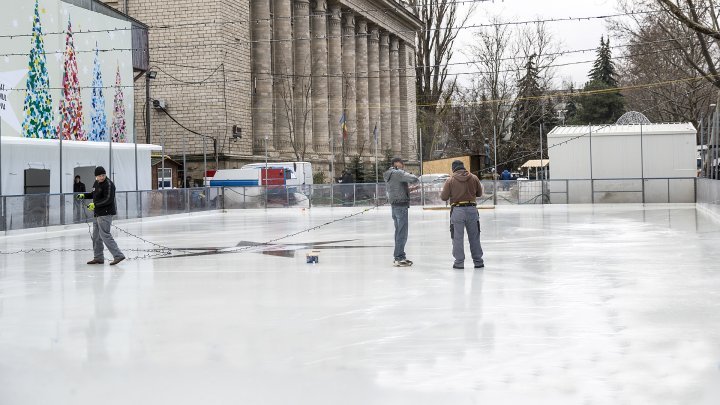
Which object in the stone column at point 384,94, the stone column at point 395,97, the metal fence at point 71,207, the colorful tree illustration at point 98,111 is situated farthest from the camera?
the stone column at point 395,97

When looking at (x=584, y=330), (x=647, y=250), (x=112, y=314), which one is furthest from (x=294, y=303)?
(x=647, y=250)

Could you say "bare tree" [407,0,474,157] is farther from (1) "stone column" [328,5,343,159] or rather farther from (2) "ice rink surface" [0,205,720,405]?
(2) "ice rink surface" [0,205,720,405]

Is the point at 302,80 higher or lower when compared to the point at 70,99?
higher

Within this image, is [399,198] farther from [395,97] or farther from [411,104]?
[411,104]

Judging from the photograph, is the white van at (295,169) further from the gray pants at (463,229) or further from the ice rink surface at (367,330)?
the gray pants at (463,229)

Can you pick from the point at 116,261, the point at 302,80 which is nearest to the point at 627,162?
the point at 302,80

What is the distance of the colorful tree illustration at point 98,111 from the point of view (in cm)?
3762

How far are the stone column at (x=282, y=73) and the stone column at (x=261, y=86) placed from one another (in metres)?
1.69

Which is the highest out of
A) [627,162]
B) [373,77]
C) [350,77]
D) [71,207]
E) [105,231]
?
[373,77]

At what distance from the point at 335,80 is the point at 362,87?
23.7 ft

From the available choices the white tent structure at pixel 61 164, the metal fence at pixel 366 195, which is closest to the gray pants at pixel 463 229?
the white tent structure at pixel 61 164

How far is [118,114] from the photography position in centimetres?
3988

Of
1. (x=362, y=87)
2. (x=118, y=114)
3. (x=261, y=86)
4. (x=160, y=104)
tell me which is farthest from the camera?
(x=362, y=87)

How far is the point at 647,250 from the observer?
56.3 feet
